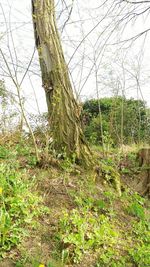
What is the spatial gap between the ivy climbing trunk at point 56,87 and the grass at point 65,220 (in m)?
0.37

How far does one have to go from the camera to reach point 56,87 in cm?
481

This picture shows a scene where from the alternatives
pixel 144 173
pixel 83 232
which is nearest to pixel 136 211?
pixel 83 232

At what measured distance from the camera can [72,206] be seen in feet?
11.7

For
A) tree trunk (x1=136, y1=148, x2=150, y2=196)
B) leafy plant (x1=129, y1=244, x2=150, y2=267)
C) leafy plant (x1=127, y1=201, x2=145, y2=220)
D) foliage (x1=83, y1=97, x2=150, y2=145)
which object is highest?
foliage (x1=83, y1=97, x2=150, y2=145)

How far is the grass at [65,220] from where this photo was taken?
2705mm

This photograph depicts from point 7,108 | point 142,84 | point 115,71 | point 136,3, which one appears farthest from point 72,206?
point 142,84

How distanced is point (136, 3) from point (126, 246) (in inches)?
145

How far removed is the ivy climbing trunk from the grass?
14.5 inches

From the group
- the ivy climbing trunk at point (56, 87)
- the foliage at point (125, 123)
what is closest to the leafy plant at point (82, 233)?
the ivy climbing trunk at point (56, 87)

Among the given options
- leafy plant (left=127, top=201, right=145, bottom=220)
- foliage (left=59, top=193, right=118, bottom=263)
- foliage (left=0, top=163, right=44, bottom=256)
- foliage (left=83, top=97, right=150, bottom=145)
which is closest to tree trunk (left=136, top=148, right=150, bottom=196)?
leafy plant (left=127, top=201, right=145, bottom=220)

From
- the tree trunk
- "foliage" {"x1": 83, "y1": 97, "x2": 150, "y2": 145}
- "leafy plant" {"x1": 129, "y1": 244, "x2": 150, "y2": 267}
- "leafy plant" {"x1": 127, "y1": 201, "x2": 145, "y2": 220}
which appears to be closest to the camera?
"leafy plant" {"x1": 129, "y1": 244, "x2": 150, "y2": 267}

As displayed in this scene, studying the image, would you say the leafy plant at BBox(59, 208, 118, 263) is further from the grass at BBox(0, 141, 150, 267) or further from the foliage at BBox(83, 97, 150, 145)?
the foliage at BBox(83, 97, 150, 145)

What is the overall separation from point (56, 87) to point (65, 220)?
2.31 metres

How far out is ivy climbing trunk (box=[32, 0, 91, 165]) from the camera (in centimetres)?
468
